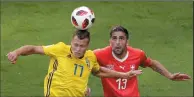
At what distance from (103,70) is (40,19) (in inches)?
294

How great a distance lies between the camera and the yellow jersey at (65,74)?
6566 mm

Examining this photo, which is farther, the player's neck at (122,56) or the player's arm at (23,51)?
the player's neck at (122,56)

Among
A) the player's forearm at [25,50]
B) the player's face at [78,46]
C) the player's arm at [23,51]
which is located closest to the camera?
the player's arm at [23,51]

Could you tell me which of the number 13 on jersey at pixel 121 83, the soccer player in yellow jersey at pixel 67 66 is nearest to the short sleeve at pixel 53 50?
the soccer player in yellow jersey at pixel 67 66

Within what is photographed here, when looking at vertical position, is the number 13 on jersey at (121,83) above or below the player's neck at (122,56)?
below

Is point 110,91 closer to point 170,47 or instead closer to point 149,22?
point 170,47

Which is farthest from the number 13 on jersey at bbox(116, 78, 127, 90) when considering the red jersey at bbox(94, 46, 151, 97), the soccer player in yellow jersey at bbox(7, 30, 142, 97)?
the soccer player in yellow jersey at bbox(7, 30, 142, 97)

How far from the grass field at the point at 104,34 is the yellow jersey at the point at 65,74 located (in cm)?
379

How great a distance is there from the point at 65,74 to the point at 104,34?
670 centimetres

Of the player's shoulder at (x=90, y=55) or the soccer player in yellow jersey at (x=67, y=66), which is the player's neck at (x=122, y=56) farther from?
the soccer player in yellow jersey at (x=67, y=66)

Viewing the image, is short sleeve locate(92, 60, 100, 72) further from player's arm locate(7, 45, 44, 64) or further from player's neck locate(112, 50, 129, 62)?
player's arm locate(7, 45, 44, 64)

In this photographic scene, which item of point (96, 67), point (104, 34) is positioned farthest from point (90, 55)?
point (104, 34)

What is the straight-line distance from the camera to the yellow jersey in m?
6.57

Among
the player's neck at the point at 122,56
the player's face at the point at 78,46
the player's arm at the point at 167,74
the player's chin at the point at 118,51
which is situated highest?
the player's face at the point at 78,46
